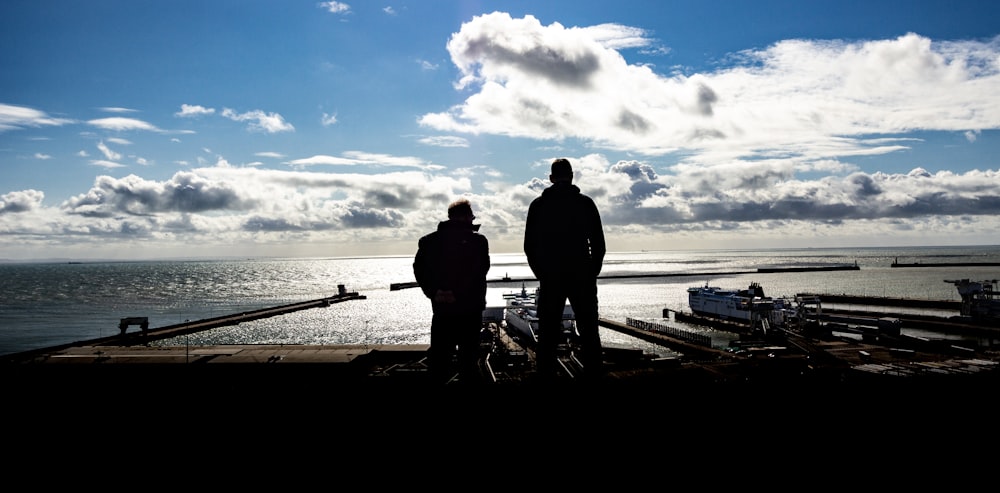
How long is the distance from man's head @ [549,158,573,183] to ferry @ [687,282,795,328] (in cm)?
5942

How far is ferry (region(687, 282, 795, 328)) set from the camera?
60781 mm

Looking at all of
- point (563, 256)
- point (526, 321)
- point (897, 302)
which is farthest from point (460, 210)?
point (897, 302)

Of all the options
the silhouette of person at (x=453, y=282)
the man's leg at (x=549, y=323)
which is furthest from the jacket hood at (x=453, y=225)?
the man's leg at (x=549, y=323)

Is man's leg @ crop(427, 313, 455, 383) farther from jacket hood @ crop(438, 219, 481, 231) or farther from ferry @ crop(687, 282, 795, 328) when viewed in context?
Result: ferry @ crop(687, 282, 795, 328)

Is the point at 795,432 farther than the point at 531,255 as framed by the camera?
No

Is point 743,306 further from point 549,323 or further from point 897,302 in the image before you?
point 549,323

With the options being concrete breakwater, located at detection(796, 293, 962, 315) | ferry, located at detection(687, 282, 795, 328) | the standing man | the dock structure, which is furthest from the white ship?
the standing man

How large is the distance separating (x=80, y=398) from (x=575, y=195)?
6.93 m

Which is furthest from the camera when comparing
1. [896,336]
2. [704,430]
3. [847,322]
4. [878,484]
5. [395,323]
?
[395,323]

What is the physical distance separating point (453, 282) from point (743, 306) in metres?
67.9

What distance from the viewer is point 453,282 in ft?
21.6

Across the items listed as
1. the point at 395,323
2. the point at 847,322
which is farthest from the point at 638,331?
the point at 395,323

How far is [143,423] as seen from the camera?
6195 mm

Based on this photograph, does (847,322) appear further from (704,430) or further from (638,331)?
(704,430)
